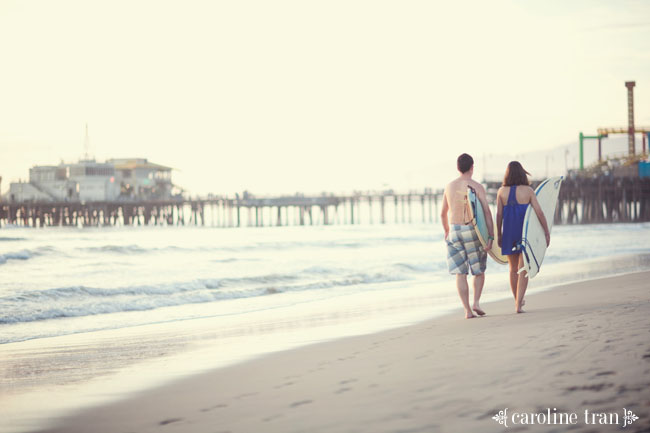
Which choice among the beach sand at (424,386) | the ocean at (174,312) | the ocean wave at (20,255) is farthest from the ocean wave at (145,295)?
the ocean wave at (20,255)

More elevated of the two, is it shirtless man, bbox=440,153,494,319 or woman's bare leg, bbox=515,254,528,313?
shirtless man, bbox=440,153,494,319

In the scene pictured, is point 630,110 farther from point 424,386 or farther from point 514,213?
point 424,386

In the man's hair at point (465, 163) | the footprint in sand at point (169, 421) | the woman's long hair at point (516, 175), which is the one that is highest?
the man's hair at point (465, 163)

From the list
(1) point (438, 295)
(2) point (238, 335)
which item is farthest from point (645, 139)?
(2) point (238, 335)

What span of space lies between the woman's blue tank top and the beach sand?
796 mm

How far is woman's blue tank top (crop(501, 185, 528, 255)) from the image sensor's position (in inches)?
224

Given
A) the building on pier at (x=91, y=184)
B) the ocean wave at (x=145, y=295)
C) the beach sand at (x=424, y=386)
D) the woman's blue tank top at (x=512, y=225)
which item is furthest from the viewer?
the building on pier at (x=91, y=184)

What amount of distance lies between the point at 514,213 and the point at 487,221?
261mm

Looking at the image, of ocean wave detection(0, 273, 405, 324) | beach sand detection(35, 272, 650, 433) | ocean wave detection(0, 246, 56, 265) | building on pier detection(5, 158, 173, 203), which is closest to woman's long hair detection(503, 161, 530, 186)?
beach sand detection(35, 272, 650, 433)

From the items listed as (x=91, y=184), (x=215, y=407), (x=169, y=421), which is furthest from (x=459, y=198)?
(x=91, y=184)

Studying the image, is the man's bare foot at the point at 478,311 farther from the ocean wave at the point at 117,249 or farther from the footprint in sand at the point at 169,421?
the ocean wave at the point at 117,249

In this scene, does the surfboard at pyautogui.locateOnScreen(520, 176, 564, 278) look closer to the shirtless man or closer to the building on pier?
the shirtless man

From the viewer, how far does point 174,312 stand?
9148 millimetres

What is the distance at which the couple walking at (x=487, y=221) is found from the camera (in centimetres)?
565
